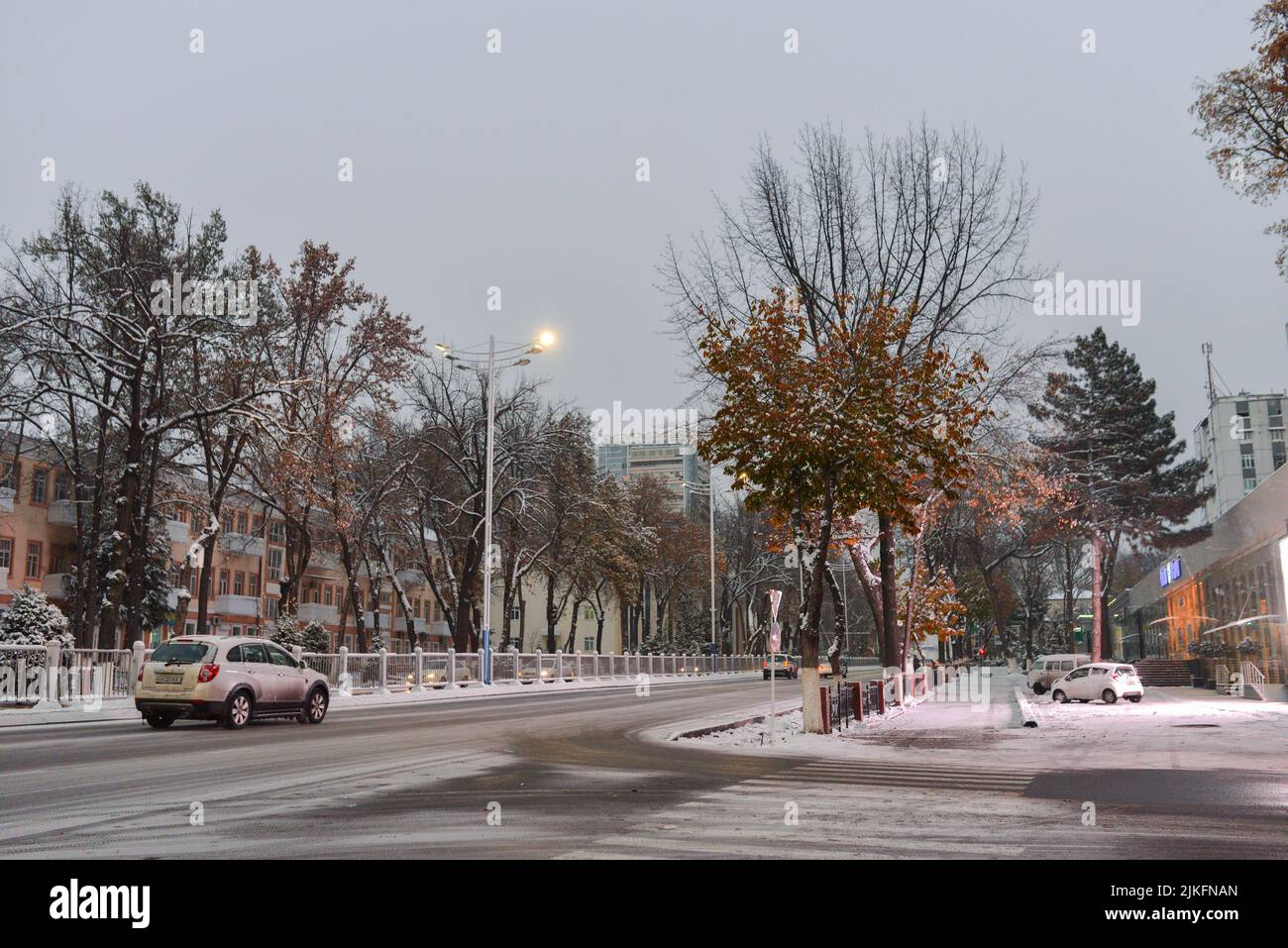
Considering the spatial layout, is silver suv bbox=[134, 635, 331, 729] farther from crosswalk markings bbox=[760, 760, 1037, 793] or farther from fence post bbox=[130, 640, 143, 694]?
crosswalk markings bbox=[760, 760, 1037, 793]

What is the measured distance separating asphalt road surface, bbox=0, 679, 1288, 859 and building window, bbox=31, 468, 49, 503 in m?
40.1

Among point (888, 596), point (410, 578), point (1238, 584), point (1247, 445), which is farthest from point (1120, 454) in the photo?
point (1247, 445)

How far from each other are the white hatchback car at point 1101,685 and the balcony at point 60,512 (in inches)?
1783

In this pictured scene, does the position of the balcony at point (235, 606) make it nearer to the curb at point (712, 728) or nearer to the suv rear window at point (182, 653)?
the suv rear window at point (182, 653)

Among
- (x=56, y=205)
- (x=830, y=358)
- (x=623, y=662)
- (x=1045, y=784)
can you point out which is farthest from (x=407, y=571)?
(x=1045, y=784)

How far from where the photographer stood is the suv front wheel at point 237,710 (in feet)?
65.1

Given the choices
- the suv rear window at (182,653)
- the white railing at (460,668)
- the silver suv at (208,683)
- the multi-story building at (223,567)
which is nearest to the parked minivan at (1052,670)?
the white railing at (460,668)

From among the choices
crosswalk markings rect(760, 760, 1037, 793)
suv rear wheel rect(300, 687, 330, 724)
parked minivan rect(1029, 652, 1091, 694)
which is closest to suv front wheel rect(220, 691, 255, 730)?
suv rear wheel rect(300, 687, 330, 724)

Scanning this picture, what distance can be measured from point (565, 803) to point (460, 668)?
32286 mm

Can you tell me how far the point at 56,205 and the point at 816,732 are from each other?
2950 cm

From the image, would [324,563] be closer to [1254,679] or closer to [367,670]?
[367,670]

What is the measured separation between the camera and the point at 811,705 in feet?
65.8
